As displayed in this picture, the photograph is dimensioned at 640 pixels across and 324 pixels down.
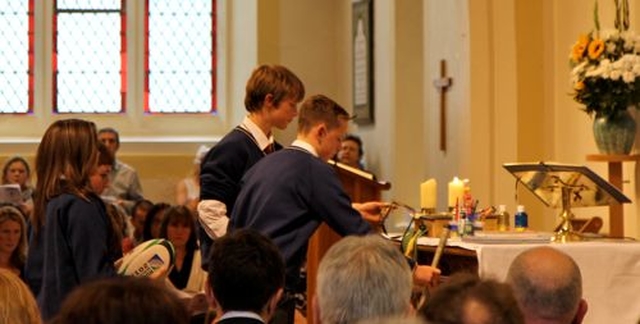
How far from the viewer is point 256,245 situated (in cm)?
388

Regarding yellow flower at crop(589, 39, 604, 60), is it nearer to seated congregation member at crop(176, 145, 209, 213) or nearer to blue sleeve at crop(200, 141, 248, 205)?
blue sleeve at crop(200, 141, 248, 205)

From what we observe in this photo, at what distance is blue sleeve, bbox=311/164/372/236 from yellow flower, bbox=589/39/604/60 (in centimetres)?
253

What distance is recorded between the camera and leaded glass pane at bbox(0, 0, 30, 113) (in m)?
14.5

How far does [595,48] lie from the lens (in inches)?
290

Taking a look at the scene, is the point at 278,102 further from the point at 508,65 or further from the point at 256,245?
the point at 508,65

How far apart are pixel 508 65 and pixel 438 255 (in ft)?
12.4

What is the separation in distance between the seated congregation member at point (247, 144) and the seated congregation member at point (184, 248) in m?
2.35

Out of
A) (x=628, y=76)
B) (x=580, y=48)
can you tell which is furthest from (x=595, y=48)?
(x=628, y=76)

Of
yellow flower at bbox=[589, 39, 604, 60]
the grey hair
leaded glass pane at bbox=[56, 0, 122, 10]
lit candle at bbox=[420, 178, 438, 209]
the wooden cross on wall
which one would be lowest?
the grey hair

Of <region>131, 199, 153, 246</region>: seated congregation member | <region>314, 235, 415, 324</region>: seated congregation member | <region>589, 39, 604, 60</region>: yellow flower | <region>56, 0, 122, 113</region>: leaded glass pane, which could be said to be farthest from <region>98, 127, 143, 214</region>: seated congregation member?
<region>314, 235, 415, 324</region>: seated congregation member

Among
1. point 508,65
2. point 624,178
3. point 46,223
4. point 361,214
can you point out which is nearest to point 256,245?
point 46,223

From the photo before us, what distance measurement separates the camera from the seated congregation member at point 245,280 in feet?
12.6

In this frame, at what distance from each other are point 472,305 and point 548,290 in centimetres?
93

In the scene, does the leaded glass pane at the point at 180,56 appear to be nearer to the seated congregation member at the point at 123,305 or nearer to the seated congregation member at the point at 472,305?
the seated congregation member at the point at 472,305
